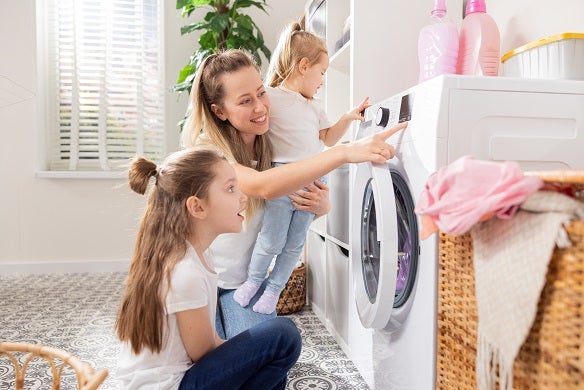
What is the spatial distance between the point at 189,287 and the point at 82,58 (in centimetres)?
288

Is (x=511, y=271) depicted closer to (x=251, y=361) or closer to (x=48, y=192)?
(x=251, y=361)

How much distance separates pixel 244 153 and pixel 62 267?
2.39 metres

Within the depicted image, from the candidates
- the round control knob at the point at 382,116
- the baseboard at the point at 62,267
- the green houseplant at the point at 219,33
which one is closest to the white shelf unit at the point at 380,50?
the round control knob at the point at 382,116

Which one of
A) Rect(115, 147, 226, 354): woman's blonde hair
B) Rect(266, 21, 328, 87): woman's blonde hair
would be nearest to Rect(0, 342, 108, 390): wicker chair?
Rect(115, 147, 226, 354): woman's blonde hair

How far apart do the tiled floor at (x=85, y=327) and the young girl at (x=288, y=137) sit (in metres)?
0.39

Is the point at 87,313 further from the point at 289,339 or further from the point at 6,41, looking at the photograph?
the point at 6,41

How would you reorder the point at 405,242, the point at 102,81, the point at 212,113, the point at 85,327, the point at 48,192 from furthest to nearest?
the point at 102,81 → the point at 48,192 → the point at 85,327 → the point at 212,113 → the point at 405,242

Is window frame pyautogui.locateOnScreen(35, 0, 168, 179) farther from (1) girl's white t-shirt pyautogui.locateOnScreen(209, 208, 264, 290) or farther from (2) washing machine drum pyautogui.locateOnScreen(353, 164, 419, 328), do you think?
(2) washing machine drum pyautogui.locateOnScreen(353, 164, 419, 328)

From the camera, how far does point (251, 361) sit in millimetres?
1044

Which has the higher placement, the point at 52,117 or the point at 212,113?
the point at 52,117

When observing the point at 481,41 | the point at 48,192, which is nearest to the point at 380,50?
the point at 481,41

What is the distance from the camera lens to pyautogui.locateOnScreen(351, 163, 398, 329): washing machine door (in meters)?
1.16

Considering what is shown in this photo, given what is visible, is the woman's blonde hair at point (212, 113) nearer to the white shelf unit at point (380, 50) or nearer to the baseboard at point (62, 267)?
the white shelf unit at point (380, 50)

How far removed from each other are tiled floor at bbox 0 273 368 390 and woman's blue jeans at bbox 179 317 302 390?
0.53 meters
